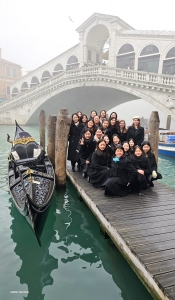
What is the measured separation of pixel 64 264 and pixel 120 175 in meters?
1.72

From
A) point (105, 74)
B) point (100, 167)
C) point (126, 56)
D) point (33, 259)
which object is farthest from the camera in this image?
point (126, 56)

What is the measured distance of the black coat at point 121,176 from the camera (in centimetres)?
390

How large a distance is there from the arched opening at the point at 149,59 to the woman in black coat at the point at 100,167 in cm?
1591

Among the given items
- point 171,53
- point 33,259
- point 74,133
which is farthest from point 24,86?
point 33,259

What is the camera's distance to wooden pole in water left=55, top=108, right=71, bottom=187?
5141mm

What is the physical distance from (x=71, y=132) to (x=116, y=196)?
7.22 ft

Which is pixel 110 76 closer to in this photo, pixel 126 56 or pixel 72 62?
pixel 126 56

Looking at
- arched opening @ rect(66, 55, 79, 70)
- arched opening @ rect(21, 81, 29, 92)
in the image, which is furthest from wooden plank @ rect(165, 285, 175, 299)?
arched opening @ rect(21, 81, 29, 92)

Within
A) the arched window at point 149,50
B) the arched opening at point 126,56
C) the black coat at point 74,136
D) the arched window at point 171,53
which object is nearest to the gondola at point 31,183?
the black coat at point 74,136

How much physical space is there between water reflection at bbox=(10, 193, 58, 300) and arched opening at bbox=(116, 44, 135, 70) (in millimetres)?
18140

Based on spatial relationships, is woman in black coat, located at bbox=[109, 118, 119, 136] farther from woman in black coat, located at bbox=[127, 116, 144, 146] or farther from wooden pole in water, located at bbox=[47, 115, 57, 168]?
wooden pole in water, located at bbox=[47, 115, 57, 168]

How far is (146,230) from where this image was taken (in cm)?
294

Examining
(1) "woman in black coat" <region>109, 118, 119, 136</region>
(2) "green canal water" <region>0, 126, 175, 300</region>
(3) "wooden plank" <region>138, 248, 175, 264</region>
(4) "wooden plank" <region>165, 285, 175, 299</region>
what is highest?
(1) "woman in black coat" <region>109, 118, 119, 136</region>

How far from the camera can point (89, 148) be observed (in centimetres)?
503
